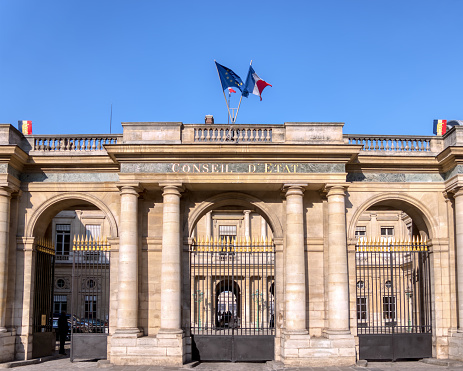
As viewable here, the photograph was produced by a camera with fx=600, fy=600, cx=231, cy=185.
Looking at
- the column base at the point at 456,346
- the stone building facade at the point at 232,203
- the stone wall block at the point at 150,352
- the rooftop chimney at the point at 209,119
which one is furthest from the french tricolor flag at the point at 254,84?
the rooftop chimney at the point at 209,119

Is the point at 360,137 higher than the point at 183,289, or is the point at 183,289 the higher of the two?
the point at 360,137

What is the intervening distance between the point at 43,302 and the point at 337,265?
927cm

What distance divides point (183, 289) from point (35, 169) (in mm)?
5761

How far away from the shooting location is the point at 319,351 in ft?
52.8

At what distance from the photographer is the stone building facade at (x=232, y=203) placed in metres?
16.6

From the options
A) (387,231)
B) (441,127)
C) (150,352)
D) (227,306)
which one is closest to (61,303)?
(227,306)

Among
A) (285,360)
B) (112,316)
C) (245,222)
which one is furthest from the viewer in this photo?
(245,222)

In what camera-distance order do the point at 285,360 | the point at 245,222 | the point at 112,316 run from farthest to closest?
the point at 245,222 < the point at 112,316 < the point at 285,360

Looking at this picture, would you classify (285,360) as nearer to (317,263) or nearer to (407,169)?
(317,263)

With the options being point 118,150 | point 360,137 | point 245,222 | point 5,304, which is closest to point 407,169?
point 360,137

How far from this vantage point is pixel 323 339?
16.4m

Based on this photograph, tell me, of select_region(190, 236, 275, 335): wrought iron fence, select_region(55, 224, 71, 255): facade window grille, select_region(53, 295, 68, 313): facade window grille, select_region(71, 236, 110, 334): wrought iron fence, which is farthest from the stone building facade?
select_region(55, 224, 71, 255): facade window grille

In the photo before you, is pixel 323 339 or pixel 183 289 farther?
pixel 183 289

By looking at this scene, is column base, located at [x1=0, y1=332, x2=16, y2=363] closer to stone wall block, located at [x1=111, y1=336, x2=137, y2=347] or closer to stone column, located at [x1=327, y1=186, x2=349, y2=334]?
stone wall block, located at [x1=111, y1=336, x2=137, y2=347]
